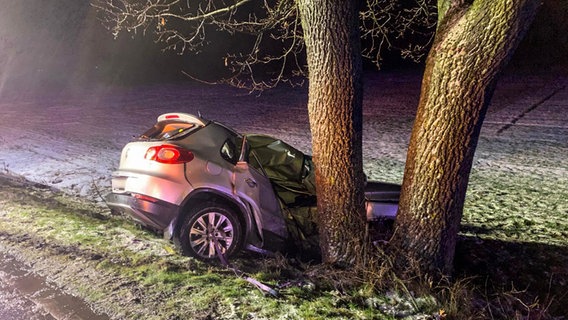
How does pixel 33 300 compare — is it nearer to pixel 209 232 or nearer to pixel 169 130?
pixel 209 232

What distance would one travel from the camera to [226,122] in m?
15.5

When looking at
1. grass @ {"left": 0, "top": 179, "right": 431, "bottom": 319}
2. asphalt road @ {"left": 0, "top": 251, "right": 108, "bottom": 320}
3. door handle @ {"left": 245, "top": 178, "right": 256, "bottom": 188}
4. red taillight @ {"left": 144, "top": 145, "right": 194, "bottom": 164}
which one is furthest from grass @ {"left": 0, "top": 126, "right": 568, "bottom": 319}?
red taillight @ {"left": 144, "top": 145, "right": 194, "bottom": 164}

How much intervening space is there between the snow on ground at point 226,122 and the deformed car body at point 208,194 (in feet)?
9.21

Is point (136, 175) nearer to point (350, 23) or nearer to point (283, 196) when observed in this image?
point (283, 196)

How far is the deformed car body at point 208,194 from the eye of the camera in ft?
16.7

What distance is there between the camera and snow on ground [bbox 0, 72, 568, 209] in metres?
9.93

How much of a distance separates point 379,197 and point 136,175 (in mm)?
2757

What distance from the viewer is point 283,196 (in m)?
5.84

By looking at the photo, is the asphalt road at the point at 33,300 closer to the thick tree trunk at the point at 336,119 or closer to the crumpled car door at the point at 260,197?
the crumpled car door at the point at 260,197

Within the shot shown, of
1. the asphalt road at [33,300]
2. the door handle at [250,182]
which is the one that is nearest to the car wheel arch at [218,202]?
the door handle at [250,182]

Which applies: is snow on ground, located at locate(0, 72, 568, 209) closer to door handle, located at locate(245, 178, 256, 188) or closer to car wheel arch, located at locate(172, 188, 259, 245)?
car wheel arch, located at locate(172, 188, 259, 245)

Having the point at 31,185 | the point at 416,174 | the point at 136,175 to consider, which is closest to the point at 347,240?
the point at 416,174

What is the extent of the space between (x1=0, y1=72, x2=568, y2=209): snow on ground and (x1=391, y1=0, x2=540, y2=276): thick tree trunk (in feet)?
13.6

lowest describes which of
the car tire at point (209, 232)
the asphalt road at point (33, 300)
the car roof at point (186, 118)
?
the asphalt road at point (33, 300)
